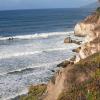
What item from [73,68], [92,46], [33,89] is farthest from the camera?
[92,46]

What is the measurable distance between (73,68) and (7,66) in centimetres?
→ 2697

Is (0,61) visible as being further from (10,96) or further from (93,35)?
(10,96)

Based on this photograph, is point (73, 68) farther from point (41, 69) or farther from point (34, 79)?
point (41, 69)

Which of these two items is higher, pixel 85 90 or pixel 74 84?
pixel 74 84

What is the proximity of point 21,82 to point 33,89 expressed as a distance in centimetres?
854

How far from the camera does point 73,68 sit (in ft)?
57.1

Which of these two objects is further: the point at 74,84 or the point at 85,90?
the point at 74,84

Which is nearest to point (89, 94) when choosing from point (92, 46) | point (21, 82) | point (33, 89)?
point (33, 89)

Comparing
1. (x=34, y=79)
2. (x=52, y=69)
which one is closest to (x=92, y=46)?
(x=34, y=79)

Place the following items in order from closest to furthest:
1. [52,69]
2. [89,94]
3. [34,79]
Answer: [89,94], [34,79], [52,69]

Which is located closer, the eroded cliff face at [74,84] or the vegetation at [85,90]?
the vegetation at [85,90]

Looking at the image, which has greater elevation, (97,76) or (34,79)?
(97,76)

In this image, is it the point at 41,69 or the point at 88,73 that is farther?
the point at 41,69

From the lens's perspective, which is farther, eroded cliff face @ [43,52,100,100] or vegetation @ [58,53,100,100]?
eroded cliff face @ [43,52,100,100]
